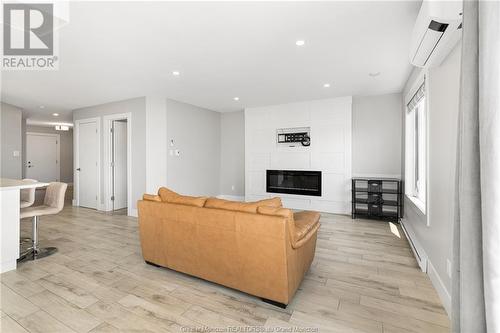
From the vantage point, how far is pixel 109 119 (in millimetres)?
5336

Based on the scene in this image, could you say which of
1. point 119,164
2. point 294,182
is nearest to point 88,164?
point 119,164

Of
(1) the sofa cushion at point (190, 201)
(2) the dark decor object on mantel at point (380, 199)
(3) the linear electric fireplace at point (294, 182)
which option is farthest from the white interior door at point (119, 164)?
(2) the dark decor object on mantel at point (380, 199)

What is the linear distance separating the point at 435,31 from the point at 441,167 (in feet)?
3.71

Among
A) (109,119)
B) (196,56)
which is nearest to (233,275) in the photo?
(196,56)

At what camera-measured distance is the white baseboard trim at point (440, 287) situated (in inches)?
72.2

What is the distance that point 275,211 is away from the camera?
5.93ft

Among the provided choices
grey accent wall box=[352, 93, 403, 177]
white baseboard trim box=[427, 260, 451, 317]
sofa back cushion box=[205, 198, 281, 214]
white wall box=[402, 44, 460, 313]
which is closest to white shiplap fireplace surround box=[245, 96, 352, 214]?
grey accent wall box=[352, 93, 403, 177]

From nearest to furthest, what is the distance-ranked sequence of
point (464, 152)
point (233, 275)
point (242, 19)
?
point (464, 152), point (233, 275), point (242, 19)

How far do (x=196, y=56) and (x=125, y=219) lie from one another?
11.4 ft

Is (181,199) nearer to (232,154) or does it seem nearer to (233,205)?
(233,205)

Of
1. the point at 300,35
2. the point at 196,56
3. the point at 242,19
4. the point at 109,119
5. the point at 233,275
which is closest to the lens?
the point at 233,275

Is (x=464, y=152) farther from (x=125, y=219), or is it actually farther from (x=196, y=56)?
(x=125, y=219)

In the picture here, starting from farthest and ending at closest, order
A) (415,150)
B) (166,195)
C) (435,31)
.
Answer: (415,150) < (166,195) < (435,31)

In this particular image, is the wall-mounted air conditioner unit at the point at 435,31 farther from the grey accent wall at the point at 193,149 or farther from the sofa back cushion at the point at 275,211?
the grey accent wall at the point at 193,149
